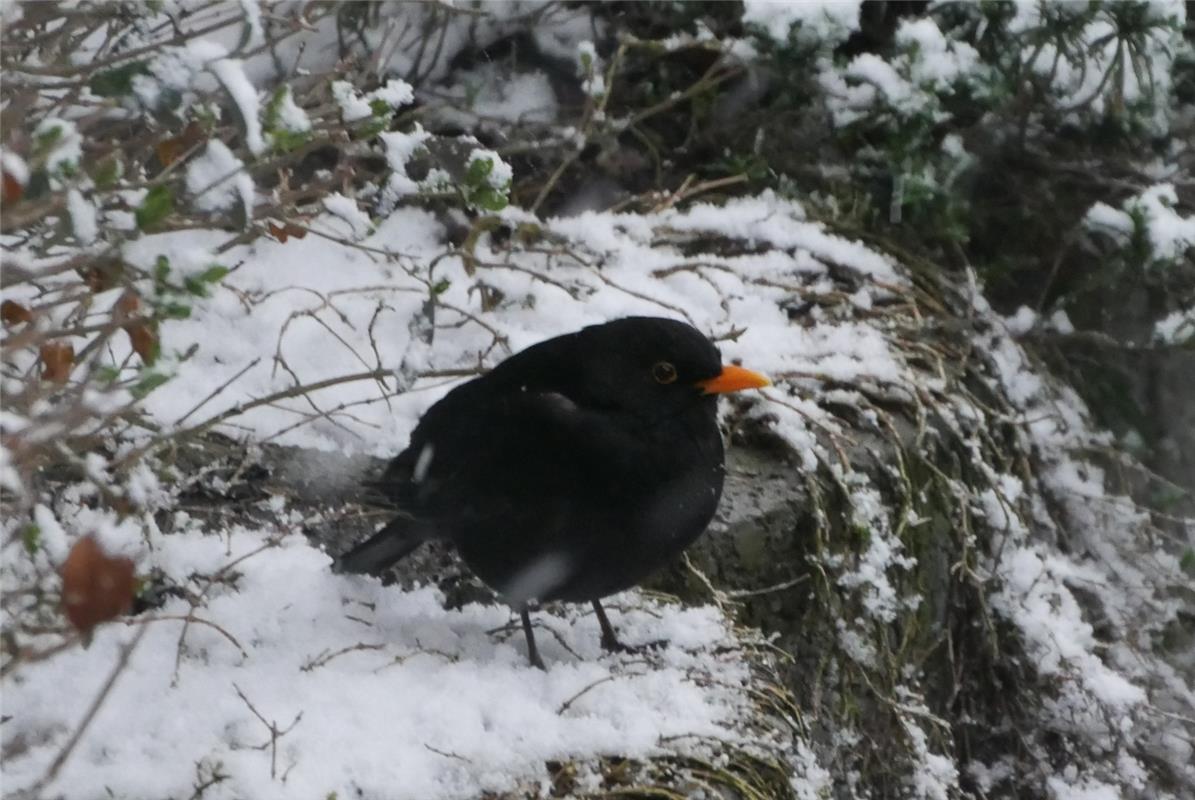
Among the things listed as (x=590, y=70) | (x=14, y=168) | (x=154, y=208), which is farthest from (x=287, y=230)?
(x=590, y=70)

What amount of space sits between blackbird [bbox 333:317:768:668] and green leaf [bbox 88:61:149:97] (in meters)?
1.11

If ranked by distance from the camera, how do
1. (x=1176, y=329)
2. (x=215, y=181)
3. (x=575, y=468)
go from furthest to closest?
(x=1176, y=329)
(x=575, y=468)
(x=215, y=181)

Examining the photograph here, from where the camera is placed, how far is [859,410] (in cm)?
377

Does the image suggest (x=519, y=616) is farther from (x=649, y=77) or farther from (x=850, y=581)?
(x=649, y=77)

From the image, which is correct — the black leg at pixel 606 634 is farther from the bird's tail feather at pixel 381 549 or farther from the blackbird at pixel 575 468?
the bird's tail feather at pixel 381 549

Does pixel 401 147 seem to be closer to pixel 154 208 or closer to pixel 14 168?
pixel 154 208

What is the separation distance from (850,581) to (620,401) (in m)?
0.89

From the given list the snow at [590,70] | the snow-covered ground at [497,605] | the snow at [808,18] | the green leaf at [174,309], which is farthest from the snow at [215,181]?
the snow at [808,18]

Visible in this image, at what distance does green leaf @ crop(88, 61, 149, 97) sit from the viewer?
2.04m

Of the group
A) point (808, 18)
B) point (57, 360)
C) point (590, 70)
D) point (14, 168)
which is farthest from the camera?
point (808, 18)

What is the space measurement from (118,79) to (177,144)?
18.9 inches

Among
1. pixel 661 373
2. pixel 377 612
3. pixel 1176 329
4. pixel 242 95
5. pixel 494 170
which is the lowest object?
pixel 1176 329

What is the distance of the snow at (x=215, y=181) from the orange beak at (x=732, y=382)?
1.08 meters

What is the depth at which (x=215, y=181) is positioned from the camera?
209 centimetres
